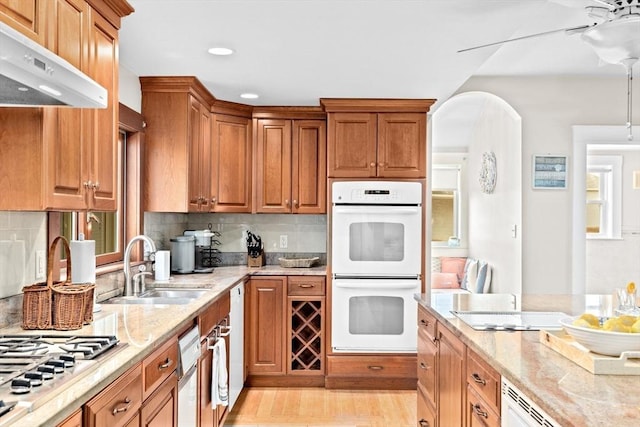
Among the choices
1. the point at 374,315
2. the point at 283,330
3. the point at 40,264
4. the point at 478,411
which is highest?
the point at 40,264

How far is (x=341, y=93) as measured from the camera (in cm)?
411

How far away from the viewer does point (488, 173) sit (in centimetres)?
616

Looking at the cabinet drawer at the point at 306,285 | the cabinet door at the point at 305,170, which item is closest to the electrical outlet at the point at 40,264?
the cabinet drawer at the point at 306,285

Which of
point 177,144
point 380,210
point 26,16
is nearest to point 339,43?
point 177,144

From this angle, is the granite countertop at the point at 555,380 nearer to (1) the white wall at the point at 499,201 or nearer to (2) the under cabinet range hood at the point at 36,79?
(2) the under cabinet range hood at the point at 36,79

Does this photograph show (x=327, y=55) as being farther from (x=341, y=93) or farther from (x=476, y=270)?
(x=476, y=270)

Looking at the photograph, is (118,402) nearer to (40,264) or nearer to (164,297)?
(40,264)

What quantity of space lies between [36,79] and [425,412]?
2.42 m

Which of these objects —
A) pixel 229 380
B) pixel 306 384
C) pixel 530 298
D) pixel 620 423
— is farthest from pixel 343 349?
pixel 620 423

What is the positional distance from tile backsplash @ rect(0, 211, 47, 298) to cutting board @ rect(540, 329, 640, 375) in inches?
79.9

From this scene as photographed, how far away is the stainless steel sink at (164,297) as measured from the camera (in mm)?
3045

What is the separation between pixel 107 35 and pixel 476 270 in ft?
18.0

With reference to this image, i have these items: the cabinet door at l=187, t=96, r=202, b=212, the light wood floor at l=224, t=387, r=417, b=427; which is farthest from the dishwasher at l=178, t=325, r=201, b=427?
the cabinet door at l=187, t=96, r=202, b=212

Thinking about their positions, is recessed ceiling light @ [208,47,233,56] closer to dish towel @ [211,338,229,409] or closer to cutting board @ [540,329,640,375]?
dish towel @ [211,338,229,409]
